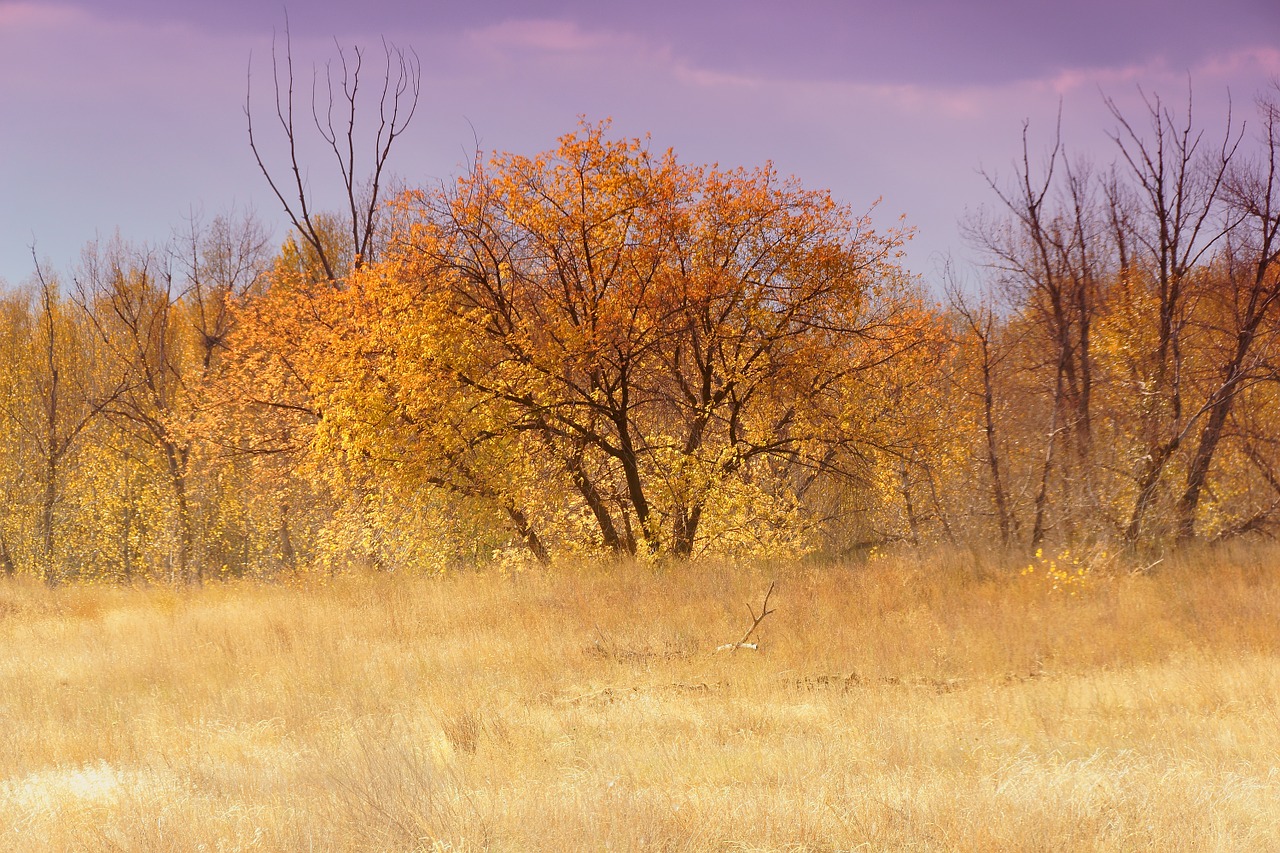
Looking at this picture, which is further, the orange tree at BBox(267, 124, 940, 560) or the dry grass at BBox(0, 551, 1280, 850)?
the orange tree at BBox(267, 124, 940, 560)

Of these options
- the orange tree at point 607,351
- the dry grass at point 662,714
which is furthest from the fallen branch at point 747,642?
the orange tree at point 607,351

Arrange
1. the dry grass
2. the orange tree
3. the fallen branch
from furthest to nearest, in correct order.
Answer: the orange tree, the fallen branch, the dry grass

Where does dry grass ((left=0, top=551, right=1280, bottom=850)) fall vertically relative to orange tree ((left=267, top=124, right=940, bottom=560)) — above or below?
below

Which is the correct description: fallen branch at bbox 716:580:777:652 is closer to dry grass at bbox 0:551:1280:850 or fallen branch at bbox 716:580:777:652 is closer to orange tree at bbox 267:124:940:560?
dry grass at bbox 0:551:1280:850

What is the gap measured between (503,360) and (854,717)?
963 cm

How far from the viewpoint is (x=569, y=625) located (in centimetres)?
1078

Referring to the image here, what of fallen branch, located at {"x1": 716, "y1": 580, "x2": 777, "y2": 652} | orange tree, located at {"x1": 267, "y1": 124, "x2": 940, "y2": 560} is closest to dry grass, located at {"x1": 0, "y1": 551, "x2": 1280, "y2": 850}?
fallen branch, located at {"x1": 716, "y1": 580, "x2": 777, "y2": 652}

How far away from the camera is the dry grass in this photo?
15.6 feet

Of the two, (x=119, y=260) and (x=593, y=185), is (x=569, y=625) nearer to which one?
(x=593, y=185)

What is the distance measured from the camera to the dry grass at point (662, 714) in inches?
187

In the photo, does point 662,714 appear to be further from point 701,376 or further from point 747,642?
point 701,376

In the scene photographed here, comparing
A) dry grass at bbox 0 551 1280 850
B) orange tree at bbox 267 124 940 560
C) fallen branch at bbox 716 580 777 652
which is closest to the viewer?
dry grass at bbox 0 551 1280 850

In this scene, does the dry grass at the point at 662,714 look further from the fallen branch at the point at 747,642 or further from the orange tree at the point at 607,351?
the orange tree at the point at 607,351

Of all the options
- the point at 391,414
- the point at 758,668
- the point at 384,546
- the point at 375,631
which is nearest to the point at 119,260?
the point at 384,546
